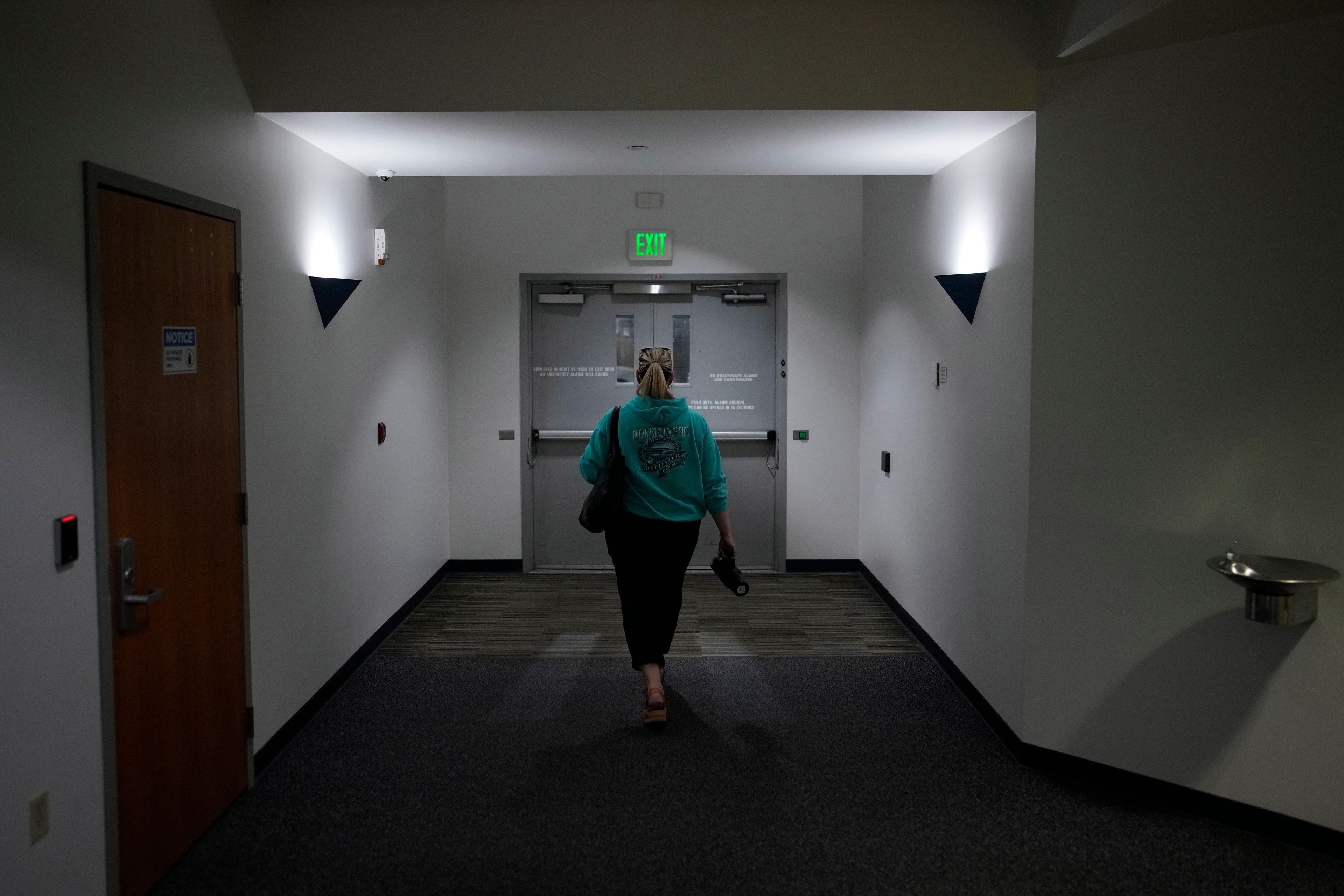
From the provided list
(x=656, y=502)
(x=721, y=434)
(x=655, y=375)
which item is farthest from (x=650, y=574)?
(x=721, y=434)

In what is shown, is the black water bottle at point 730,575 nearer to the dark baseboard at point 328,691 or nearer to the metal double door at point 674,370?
the dark baseboard at point 328,691

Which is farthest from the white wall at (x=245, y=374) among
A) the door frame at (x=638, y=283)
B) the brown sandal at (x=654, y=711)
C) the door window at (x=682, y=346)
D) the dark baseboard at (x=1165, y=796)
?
the dark baseboard at (x=1165, y=796)

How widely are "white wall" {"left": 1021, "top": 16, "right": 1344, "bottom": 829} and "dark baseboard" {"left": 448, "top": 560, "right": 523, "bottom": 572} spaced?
386 cm

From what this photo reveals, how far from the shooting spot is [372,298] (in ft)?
15.0

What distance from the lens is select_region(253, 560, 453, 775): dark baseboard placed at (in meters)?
3.42

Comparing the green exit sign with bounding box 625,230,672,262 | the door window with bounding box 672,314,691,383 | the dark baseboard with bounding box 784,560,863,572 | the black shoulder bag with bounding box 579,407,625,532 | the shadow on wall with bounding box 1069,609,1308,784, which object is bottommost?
the dark baseboard with bounding box 784,560,863,572

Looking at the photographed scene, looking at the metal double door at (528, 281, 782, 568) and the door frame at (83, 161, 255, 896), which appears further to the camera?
the metal double door at (528, 281, 782, 568)

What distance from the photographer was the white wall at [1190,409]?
2.86 meters

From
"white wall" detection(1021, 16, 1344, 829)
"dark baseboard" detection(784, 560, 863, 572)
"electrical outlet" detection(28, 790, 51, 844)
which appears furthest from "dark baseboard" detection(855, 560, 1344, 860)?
"electrical outlet" detection(28, 790, 51, 844)

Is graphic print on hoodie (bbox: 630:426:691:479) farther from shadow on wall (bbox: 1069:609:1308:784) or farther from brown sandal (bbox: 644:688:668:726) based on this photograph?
shadow on wall (bbox: 1069:609:1308:784)

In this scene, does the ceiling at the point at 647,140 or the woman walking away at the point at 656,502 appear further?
the woman walking away at the point at 656,502

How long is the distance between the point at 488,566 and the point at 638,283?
217 cm

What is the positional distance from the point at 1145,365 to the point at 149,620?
10.3 ft

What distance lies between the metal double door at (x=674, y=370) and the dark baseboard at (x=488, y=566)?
0.18m
